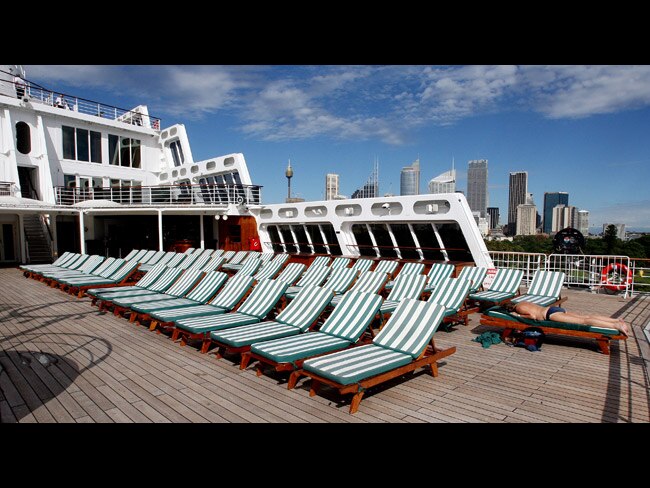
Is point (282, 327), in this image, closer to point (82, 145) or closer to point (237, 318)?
point (237, 318)

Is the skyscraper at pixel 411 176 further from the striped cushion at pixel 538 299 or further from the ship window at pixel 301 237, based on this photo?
the striped cushion at pixel 538 299

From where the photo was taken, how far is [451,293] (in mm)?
6578

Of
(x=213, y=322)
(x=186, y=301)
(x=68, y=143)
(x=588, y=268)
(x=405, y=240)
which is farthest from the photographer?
(x=68, y=143)

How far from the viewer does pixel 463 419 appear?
3.24 meters

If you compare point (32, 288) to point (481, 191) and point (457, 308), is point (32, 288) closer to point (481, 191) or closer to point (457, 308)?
point (457, 308)

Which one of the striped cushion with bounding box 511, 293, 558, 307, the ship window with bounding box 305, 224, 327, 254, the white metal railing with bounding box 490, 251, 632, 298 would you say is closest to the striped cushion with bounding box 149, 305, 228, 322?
the striped cushion with bounding box 511, 293, 558, 307

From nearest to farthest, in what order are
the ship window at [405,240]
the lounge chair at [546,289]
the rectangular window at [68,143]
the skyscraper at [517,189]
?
the lounge chair at [546,289] < the ship window at [405,240] < the rectangular window at [68,143] < the skyscraper at [517,189]

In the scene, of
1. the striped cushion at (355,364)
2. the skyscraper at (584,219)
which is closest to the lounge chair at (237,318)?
the striped cushion at (355,364)

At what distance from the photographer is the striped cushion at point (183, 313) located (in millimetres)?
5570

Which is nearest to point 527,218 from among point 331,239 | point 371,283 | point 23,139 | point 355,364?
point 331,239

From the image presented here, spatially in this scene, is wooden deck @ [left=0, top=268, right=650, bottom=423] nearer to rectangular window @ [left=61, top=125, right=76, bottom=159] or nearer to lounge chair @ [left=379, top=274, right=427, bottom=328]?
lounge chair @ [left=379, top=274, right=427, bottom=328]

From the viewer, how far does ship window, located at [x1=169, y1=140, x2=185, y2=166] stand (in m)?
20.5

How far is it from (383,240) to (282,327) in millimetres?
7217

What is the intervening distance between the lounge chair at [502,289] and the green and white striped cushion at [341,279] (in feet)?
7.53
